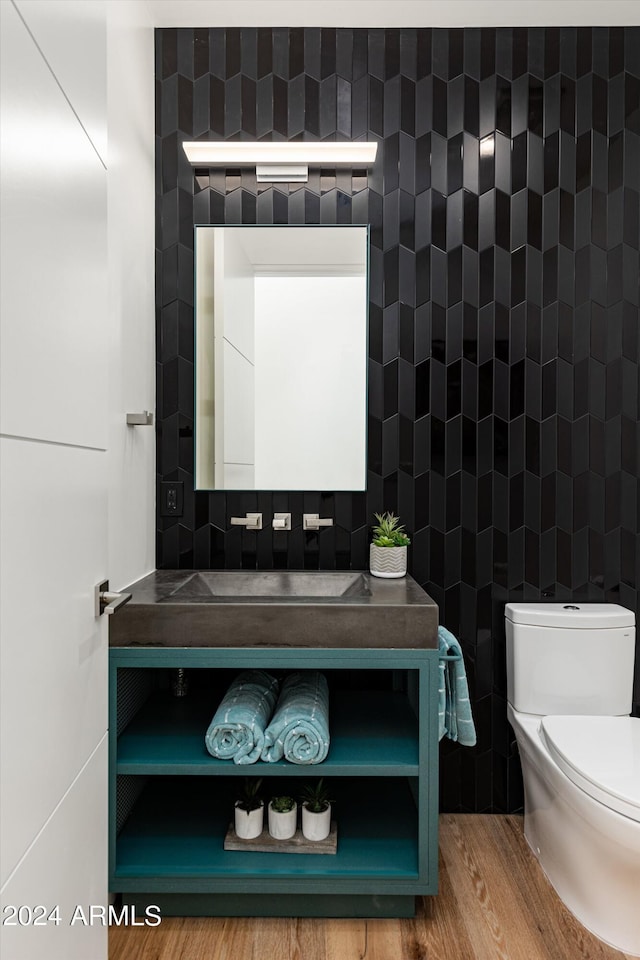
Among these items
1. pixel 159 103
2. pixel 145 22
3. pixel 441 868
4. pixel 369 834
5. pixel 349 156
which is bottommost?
pixel 441 868

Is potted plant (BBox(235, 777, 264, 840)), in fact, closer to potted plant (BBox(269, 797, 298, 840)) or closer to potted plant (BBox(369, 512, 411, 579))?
potted plant (BBox(269, 797, 298, 840))

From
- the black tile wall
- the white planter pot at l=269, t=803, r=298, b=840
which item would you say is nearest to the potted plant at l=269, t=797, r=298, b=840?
the white planter pot at l=269, t=803, r=298, b=840

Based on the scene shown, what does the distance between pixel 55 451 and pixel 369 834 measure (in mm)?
1457

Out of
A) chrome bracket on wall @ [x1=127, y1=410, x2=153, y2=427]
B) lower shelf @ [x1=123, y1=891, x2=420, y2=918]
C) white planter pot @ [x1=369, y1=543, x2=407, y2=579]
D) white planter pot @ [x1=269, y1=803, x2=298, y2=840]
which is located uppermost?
chrome bracket on wall @ [x1=127, y1=410, x2=153, y2=427]

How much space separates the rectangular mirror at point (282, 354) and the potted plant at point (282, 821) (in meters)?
1.00

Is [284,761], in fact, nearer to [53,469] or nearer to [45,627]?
[45,627]

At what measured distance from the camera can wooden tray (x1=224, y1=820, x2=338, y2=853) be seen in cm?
175

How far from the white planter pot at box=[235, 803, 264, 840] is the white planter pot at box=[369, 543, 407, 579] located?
2.59 ft

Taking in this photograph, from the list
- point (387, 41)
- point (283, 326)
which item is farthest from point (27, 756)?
point (387, 41)

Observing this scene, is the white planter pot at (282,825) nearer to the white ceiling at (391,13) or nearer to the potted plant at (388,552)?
the potted plant at (388,552)

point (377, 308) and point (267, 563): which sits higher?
point (377, 308)

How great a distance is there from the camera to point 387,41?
7.36 feet

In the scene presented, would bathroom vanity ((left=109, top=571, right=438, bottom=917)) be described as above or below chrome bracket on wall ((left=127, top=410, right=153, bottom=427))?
below

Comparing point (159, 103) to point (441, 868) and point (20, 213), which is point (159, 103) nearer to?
point (20, 213)
